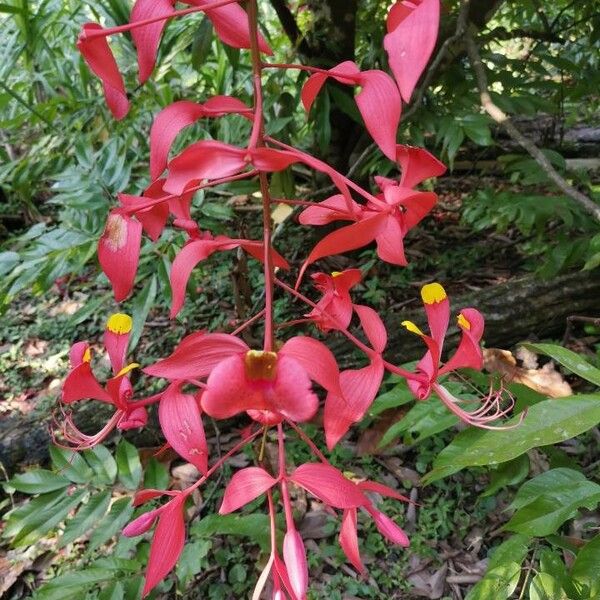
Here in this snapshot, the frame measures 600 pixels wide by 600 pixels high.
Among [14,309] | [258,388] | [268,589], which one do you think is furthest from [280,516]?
[14,309]

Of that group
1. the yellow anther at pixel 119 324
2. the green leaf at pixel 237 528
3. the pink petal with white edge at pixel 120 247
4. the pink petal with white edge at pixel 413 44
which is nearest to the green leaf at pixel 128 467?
the green leaf at pixel 237 528

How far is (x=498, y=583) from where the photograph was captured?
88cm

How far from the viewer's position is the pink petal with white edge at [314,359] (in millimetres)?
469

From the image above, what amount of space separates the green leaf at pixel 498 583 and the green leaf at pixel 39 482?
79 centimetres

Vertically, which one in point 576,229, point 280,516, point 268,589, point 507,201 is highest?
point 507,201

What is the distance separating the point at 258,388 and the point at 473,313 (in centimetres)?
36

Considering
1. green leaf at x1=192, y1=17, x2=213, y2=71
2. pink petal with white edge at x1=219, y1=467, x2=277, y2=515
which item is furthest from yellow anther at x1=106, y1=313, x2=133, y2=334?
green leaf at x1=192, y1=17, x2=213, y2=71

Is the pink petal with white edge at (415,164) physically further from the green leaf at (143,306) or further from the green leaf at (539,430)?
the green leaf at (143,306)

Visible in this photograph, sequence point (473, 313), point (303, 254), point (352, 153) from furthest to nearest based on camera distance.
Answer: point (303, 254), point (352, 153), point (473, 313)

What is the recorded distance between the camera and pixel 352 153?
1.97 metres

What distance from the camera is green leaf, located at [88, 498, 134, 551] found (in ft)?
3.49

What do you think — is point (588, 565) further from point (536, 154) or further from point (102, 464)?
point (102, 464)

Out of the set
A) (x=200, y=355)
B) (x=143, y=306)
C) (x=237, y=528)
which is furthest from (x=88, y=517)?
(x=200, y=355)

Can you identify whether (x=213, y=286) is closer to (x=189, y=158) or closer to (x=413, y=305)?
(x=413, y=305)
